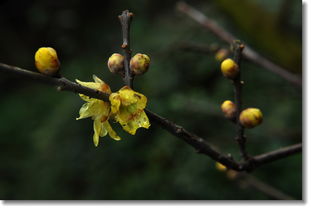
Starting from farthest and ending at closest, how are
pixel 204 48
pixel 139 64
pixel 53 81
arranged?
pixel 204 48, pixel 139 64, pixel 53 81

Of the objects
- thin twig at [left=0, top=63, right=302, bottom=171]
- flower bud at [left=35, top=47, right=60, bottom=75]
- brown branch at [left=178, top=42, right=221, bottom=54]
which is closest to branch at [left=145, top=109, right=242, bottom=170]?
thin twig at [left=0, top=63, right=302, bottom=171]

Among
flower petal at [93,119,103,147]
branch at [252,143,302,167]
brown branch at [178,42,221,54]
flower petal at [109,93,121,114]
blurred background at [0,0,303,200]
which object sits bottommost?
blurred background at [0,0,303,200]

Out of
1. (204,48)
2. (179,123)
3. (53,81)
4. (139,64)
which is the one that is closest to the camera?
(53,81)

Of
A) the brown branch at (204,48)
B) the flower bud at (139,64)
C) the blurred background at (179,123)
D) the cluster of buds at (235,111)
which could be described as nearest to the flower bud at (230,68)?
the cluster of buds at (235,111)

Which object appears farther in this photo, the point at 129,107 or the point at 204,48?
the point at 204,48

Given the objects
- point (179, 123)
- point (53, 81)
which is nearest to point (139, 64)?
point (53, 81)

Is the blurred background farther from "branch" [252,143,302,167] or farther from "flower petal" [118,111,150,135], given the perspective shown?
"flower petal" [118,111,150,135]

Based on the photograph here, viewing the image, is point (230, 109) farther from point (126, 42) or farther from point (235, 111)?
point (126, 42)
